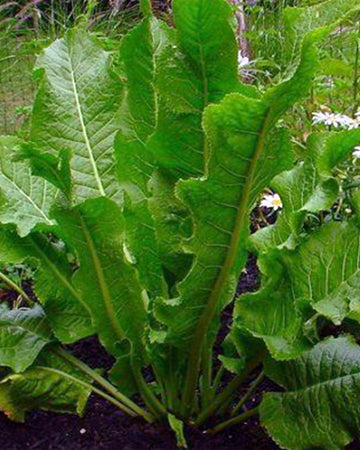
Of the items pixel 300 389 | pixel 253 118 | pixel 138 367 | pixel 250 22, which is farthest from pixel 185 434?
pixel 250 22

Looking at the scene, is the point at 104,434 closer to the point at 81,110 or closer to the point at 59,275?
the point at 59,275

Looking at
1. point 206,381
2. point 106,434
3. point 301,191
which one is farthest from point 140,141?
point 106,434

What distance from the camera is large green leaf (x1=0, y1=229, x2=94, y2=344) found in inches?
77.4

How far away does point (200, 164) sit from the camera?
1755 millimetres

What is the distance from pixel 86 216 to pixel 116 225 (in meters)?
0.07

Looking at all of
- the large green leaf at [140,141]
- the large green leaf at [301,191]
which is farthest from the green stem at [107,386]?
the large green leaf at [301,191]

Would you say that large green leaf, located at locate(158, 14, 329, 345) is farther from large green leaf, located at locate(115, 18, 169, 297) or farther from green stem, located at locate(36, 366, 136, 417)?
green stem, located at locate(36, 366, 136, 417)

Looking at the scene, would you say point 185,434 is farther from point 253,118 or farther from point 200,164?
point 253,118

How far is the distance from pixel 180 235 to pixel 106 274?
21 cm

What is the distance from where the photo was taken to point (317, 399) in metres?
1.74

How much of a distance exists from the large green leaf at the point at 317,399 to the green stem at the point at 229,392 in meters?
0.03

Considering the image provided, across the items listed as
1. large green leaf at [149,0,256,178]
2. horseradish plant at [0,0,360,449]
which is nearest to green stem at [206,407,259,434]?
horseradish plant at [0,0,360,449]

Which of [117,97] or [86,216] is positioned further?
[117,97]

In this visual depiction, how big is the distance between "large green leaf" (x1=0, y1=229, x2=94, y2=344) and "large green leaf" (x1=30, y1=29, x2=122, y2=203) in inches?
6.7
